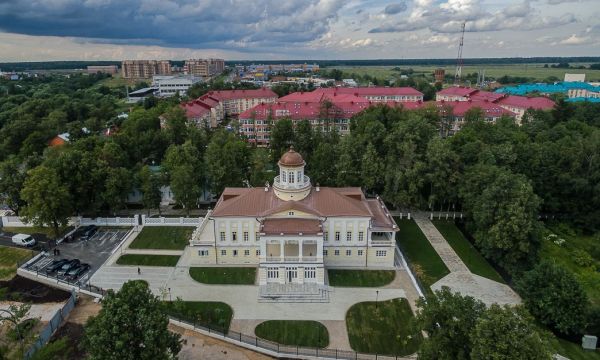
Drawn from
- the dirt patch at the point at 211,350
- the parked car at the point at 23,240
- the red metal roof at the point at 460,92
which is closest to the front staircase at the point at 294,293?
the dirt patch at the point at 211,350

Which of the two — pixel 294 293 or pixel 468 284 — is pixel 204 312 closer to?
pixel 294 293

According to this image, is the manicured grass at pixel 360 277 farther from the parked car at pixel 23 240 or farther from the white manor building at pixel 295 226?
the parked car at pixel 23 240

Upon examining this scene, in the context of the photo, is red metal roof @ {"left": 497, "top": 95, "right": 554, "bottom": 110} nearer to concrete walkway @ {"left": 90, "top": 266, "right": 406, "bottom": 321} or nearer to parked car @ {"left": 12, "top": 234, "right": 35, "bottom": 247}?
concrete walkway @ {"left": 90, "top": 266, "right": 406, "bottom": 321}

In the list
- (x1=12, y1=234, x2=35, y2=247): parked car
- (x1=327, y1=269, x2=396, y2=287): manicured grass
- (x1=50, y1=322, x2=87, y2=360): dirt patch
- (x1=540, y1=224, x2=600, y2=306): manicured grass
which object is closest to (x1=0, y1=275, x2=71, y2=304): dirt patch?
(x1=50, y1=322, x2=87, y2=360): dirt patch

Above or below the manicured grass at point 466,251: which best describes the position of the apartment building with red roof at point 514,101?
above

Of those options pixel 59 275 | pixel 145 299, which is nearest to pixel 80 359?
pixel 145 299

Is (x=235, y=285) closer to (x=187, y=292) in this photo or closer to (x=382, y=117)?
(x=187, y=292)
